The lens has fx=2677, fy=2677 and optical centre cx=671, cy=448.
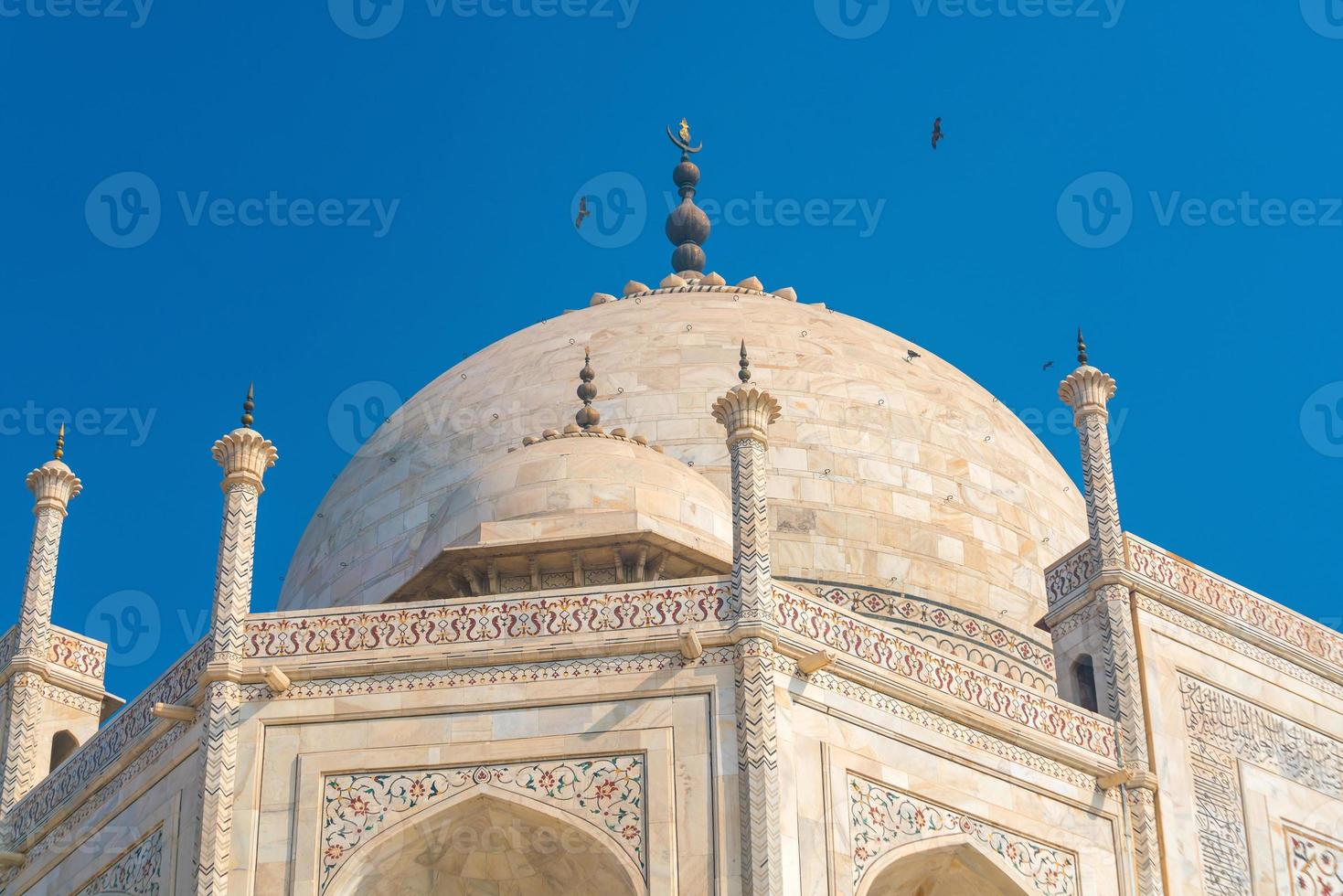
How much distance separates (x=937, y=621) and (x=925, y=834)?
5881 millimetres

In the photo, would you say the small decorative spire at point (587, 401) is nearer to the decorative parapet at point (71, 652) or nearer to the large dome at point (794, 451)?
the large dome at point (794, 451)

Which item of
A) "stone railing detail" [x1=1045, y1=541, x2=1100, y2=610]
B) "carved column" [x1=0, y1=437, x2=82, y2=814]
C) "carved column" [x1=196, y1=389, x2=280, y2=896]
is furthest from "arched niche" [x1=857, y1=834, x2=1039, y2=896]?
"carved column" [x1=0, y1=437, x2=82, y2=814]

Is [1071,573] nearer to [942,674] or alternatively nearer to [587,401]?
[942,674]

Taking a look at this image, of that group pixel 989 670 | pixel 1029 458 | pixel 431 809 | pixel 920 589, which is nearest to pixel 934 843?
pixel 989 670

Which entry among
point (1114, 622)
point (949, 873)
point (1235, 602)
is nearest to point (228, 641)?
point (949, 873)

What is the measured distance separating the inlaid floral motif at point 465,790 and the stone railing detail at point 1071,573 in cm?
426

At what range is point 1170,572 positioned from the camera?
62.7 feet

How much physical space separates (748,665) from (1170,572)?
4098 millimetres

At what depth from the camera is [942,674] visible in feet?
57.3

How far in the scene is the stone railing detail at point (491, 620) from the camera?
16.9 metres

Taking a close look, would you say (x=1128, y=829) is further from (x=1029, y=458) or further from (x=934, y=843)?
(x=1029, y=458)

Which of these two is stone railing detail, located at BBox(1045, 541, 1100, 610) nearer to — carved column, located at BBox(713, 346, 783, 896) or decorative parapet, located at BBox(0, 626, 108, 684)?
carved column, located at BBox(713, 346, 783, 896)

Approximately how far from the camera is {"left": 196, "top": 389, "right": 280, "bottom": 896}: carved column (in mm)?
16203

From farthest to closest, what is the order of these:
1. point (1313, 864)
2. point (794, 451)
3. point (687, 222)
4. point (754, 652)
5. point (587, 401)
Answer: point (687, 222)
point (794, 451)
point (587, 401)
point (1313, 864)
point (754, 652)
